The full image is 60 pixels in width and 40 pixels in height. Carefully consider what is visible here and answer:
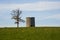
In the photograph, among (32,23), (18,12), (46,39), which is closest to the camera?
(46,39)

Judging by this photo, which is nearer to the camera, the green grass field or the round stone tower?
the green grass field

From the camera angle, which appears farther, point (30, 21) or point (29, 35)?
point (30, 21)

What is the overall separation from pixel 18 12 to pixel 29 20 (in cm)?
1132

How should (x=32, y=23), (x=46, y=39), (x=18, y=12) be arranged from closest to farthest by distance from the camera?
(x=46, y=39)
(x=18, y=12)
(x=32, y=23)

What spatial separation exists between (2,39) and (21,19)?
36.0 meters

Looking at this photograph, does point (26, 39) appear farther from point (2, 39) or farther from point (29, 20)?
point (29, 20)

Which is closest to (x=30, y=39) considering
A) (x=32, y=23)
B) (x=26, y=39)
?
(x=26, y=39)

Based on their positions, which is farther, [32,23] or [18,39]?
[32,23]

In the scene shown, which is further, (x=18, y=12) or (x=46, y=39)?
(x=18, y=12)

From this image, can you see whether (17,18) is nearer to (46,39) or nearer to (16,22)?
(16,22)

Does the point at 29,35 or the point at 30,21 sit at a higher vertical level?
the point at 29,35

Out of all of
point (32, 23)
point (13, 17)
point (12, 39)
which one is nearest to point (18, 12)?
point (13, 17)

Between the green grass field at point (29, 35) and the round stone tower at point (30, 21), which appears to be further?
the round stone tower at point (30, 21)

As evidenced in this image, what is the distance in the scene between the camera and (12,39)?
24438 millimetres
